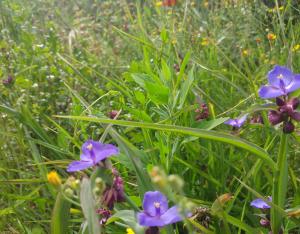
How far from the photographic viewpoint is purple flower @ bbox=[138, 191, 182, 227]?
2.21ft

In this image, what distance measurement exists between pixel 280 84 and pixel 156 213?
1.07 ft

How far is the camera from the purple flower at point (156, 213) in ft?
2.21

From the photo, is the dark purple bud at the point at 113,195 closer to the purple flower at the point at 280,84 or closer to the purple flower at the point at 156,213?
the purple flower at the point at 156,213

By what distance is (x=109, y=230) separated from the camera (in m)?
1.23

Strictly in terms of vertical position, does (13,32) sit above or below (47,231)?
above

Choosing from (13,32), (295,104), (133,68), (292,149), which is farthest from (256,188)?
(13,32)

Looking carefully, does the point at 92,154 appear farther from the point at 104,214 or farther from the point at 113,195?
the point at 104,214

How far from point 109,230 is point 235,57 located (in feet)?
5.53

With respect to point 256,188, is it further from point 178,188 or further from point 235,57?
point 235,57

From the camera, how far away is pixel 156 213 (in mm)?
701

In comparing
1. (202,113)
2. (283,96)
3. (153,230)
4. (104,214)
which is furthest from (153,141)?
(153,230)

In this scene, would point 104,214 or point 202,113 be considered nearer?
point 104,214

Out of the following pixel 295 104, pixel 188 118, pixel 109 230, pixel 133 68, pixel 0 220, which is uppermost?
pixel 295 104

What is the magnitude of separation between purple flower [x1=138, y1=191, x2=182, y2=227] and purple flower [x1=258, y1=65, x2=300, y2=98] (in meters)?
0.26
